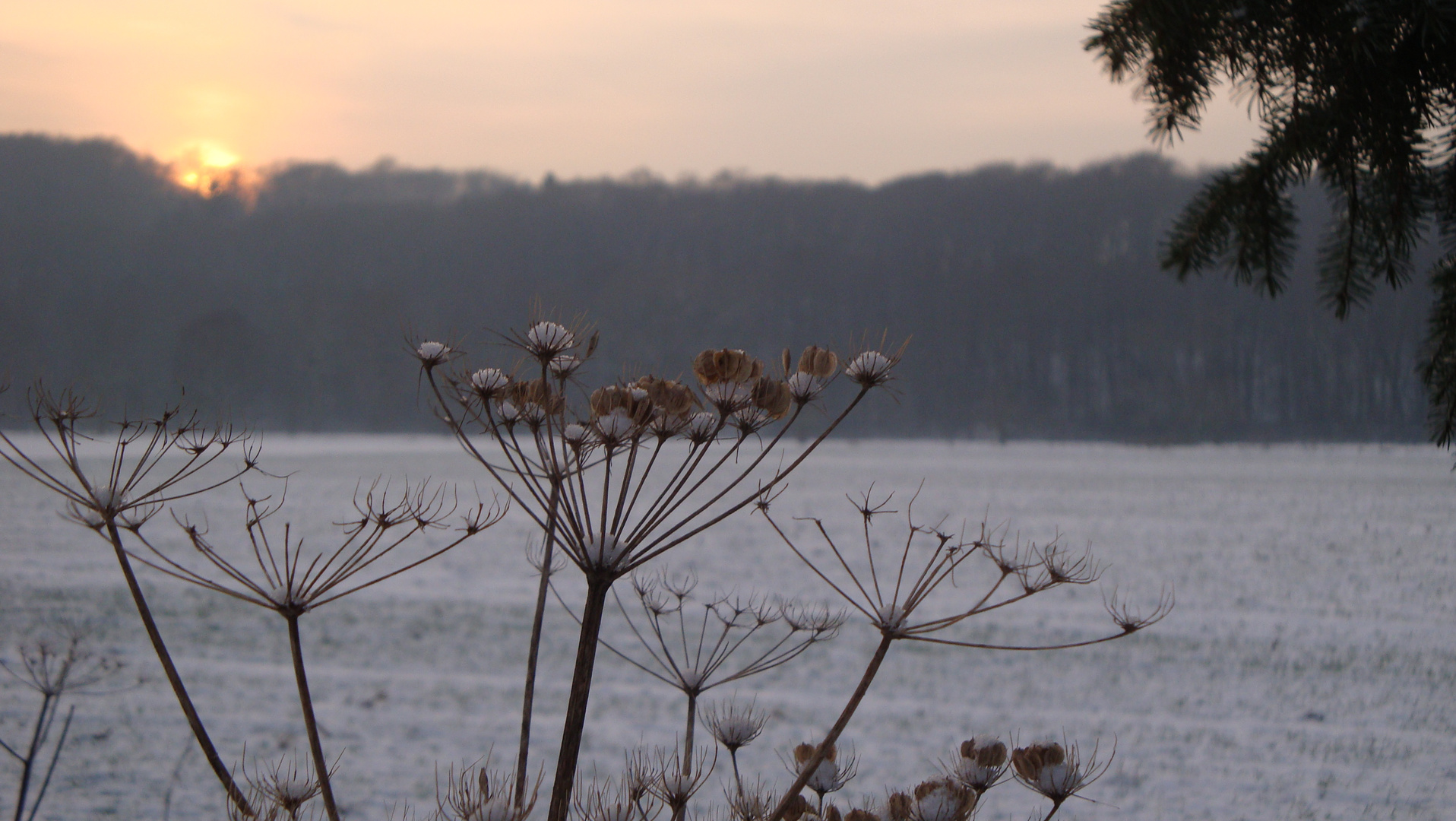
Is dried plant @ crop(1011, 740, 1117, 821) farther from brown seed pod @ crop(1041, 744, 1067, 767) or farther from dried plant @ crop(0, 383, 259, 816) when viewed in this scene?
dried plant @ crop(0, 383, 259, 816)

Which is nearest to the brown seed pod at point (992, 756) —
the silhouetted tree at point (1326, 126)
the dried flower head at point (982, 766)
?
the dried flower head at point (982, 766)

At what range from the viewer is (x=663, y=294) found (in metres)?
39.1

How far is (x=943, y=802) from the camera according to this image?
115 cm

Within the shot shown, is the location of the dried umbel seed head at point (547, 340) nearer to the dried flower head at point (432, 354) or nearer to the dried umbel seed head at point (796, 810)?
the dried flower head at point (432, 354)

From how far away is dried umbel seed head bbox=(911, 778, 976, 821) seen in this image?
1138mm

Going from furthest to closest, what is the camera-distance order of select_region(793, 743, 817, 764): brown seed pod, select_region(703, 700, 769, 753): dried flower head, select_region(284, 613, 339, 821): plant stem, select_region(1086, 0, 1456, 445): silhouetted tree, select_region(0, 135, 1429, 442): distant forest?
select_region(0, 135, 1429, 442): distant forest → select_region(1086, 0, 1456, 445): silhouetted tree → select_region(793, 743, 817, 764): brown seed pod → select_region(703, 700, 769, 753): dried flower head → select_region(284, 613, 339, 821): plant stem

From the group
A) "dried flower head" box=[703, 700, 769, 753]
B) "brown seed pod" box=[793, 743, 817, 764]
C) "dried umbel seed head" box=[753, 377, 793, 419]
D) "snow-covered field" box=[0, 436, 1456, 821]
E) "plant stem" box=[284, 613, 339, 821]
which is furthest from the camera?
"snow-covered field" box=[0, 436, 1456, 821]

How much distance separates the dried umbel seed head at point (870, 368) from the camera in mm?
1158

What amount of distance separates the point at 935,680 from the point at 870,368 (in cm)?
590

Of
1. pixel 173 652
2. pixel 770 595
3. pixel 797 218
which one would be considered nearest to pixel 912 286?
pixel 797 218

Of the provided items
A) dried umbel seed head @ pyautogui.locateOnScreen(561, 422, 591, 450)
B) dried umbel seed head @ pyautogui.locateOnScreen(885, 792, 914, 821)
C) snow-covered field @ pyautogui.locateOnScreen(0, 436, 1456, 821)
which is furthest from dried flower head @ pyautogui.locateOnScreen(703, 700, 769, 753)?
snow-covered field @ pyautogui.locateOnScreen(0, 436, 1456, 821)

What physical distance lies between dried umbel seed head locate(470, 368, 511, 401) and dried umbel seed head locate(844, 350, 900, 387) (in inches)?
17.6

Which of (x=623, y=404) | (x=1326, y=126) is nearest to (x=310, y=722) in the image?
(x=623, y=404)

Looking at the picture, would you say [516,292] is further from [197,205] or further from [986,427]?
[986,427]
